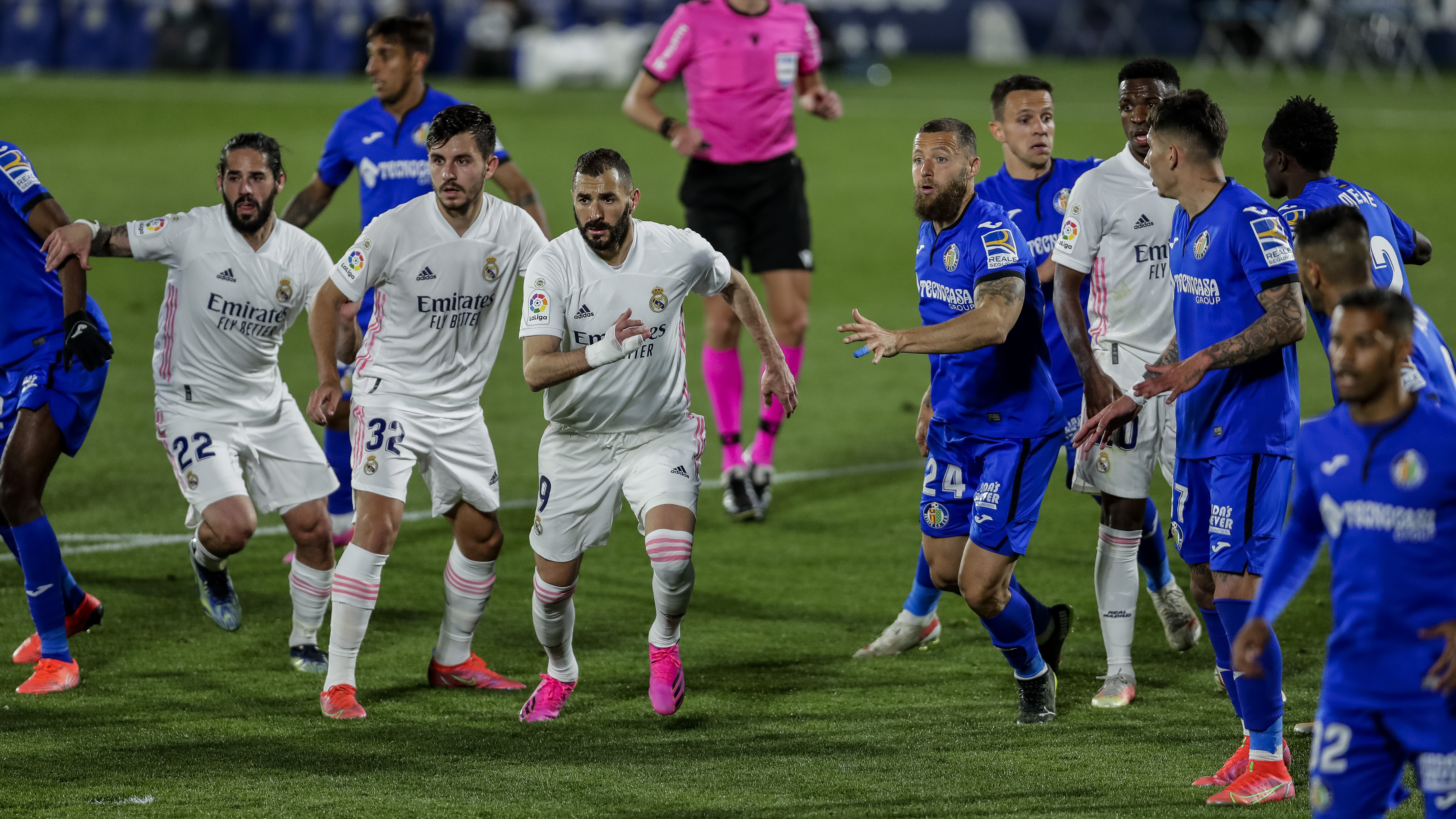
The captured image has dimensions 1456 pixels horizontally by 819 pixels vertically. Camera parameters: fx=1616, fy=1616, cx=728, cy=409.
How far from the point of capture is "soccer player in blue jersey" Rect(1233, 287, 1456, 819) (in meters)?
3.63

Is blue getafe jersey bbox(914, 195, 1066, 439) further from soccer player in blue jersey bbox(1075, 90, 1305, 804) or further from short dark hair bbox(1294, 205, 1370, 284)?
short dark hair bbox(1294, 205, 1370, 284)

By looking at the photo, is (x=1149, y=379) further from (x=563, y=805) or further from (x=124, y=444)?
(x=124, y=444)

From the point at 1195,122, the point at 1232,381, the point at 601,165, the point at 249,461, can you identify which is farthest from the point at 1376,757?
the point at 249,461

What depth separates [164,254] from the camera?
256 inches

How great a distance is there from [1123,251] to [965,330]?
4.03 feet

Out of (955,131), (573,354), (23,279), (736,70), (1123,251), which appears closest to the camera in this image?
(573,354)

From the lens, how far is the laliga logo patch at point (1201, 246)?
16.7 ft

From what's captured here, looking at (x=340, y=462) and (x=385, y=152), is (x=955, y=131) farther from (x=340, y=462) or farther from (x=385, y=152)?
(x=340, y=462)

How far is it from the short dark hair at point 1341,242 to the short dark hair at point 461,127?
3.12 m

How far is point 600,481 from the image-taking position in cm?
596

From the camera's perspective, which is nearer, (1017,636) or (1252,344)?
(1252,344)

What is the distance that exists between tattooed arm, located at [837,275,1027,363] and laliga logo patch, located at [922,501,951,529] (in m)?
0.68

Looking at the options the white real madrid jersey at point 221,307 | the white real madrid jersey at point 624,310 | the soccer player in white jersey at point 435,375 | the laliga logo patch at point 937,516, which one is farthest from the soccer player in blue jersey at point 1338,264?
the white real madrid jersey at point 221,307

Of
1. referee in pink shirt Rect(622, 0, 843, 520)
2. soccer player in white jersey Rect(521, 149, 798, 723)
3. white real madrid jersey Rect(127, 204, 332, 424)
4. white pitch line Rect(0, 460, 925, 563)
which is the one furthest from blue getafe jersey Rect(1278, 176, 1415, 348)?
white pitch line Rect(0, 460, 925, 563)
